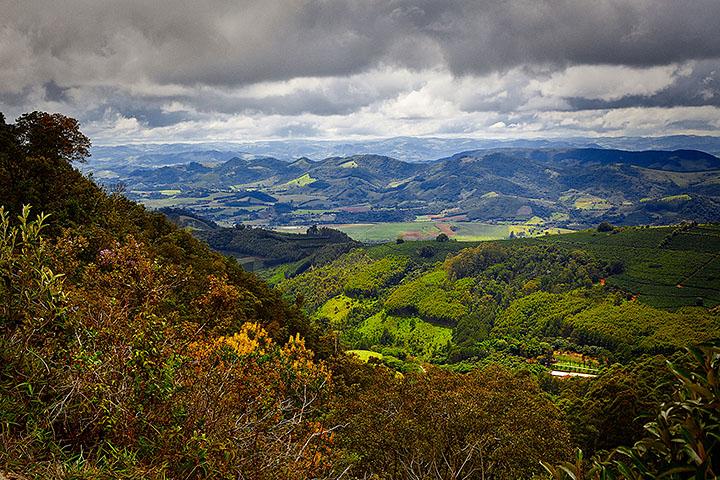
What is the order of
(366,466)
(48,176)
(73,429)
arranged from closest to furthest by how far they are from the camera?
(73,429) < (366,466) < (48,176)

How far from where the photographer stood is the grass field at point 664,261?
302 ft

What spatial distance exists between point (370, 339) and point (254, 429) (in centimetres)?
8724

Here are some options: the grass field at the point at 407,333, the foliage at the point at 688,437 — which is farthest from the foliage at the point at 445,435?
the grass field at the point at 407,333

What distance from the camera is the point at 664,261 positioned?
10925 cm

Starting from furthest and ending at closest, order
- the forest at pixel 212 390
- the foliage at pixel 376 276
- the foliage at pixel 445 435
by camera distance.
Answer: the foliage at pixel 376 276, the foliage at pixel 445 435, the forest at pixel 212 390

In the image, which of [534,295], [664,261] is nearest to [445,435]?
[534,295]

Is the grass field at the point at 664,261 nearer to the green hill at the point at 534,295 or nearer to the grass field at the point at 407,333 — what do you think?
the green hill at the point at 534,295

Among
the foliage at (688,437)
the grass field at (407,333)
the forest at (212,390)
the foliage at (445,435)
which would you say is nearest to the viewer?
the foliage at (688,437)

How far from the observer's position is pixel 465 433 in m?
14.1

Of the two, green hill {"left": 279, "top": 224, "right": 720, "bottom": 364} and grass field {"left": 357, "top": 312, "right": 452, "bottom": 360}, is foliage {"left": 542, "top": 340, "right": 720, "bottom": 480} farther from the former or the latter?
grass field {"left": 357, "top": 312, "right": 452, "bottom": 360}

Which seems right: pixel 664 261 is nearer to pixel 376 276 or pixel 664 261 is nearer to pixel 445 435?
pixel 376 276

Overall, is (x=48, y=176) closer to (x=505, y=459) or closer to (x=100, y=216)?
(x=100, y=216)

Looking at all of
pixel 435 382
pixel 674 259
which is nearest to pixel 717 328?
pixel 674 259

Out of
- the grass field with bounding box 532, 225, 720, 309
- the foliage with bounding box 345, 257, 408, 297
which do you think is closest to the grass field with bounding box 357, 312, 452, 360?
the foliage with bounding box 345, 257, 408, 297
